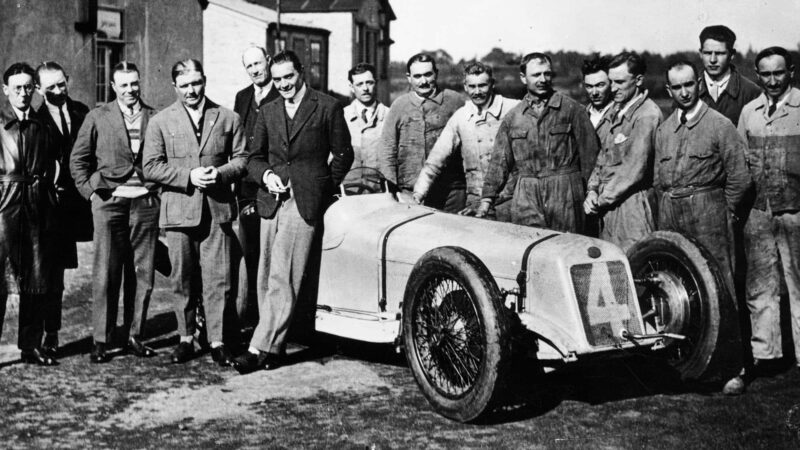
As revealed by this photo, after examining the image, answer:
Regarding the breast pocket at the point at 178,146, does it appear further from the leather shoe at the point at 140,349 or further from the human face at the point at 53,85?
the leather shoe at the point at 140,349

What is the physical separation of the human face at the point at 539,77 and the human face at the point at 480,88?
34.2 inches

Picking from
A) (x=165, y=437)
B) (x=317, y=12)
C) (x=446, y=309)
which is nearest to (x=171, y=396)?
(x=165, y=437)

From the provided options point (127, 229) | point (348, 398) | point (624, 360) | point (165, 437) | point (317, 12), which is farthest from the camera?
point (317, 12)

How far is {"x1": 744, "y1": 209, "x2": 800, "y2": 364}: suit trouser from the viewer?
616 cm

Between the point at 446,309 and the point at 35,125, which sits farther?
the point at 35,125

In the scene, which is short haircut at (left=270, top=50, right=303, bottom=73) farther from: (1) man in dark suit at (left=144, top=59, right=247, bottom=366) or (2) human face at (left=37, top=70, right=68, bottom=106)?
(2) human face at (left=37, top=70, right=68, bottom=106)

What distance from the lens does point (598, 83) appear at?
7.06 meters

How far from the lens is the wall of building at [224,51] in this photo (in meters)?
26.3

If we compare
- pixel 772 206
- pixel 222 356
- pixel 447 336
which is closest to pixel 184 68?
pixel 222 356

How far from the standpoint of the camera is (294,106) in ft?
21.2

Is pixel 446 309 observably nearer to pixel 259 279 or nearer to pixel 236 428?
pixel 236 428

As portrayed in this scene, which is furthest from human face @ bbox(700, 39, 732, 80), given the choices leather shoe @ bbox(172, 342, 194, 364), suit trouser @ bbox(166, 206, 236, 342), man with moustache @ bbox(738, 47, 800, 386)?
leather shoe @ bbox(172, 342, 194, 364)

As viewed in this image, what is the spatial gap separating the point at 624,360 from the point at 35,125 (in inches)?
172

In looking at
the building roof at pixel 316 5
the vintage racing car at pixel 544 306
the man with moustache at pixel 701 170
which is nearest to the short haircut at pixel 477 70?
the man with moustache at pixel 701 170
